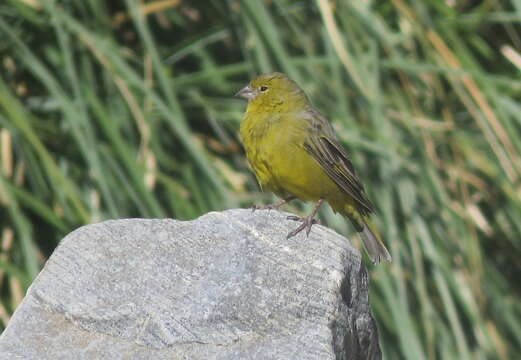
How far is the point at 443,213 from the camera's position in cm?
400

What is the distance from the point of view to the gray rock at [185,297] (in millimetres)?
2027

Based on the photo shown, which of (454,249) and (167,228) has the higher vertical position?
(167,228)

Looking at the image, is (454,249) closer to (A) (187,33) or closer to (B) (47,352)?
(A) (187,33)

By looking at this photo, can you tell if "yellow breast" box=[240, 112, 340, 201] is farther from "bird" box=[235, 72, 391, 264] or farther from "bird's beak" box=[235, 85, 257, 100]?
"bird's beak" box=[235, 85, 257, 100]

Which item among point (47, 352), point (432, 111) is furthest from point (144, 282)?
point (432, 111)

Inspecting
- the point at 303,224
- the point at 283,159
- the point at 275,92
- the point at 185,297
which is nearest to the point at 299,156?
the point at 283,159

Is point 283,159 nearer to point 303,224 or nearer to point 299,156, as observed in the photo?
point 299,156

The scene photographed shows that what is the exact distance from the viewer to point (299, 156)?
3.51 m

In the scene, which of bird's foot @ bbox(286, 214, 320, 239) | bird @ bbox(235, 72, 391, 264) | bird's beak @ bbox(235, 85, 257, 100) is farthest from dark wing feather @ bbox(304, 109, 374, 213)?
bird's foot @ bbox(286, 214, 320, 239)

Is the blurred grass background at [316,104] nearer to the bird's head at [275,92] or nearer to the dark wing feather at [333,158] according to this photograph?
the bird's head at [275,92]

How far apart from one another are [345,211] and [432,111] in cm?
89

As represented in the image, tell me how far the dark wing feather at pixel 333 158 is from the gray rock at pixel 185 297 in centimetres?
126

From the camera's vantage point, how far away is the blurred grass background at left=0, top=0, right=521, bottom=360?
3.65 meters

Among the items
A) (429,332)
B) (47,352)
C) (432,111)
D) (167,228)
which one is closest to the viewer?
(47,352)
